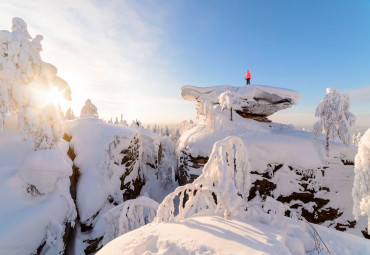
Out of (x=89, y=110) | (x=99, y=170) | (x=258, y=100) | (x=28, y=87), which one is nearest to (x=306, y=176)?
(x=258, y=100)

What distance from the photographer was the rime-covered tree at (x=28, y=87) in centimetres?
789

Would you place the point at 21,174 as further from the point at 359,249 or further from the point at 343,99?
the point at 343,99

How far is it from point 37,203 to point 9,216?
117cm

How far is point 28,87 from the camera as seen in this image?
8.69 metres

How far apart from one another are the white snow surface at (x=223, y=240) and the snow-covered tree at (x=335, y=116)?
8812 mm

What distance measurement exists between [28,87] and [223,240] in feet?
39.9

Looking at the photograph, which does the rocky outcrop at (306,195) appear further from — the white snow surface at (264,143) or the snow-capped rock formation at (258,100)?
the snow-capped rock formation at (258,100)

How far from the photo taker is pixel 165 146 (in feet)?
106

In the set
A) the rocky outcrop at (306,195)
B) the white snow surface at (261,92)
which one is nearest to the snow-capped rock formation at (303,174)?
the rocky outcrop at (306,195)

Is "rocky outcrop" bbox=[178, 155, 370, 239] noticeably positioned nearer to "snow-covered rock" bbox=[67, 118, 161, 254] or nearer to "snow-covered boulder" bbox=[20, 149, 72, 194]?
"snow-covered rock" bbox=[67, 118, 161, 254]

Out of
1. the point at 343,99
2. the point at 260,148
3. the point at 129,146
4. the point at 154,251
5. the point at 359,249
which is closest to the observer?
the point at 154,251

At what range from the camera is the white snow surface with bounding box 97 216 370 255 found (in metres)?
3.10

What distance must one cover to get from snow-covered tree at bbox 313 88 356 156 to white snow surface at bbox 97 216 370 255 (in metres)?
8.81

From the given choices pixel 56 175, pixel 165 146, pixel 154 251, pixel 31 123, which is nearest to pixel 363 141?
pixel 154 251
